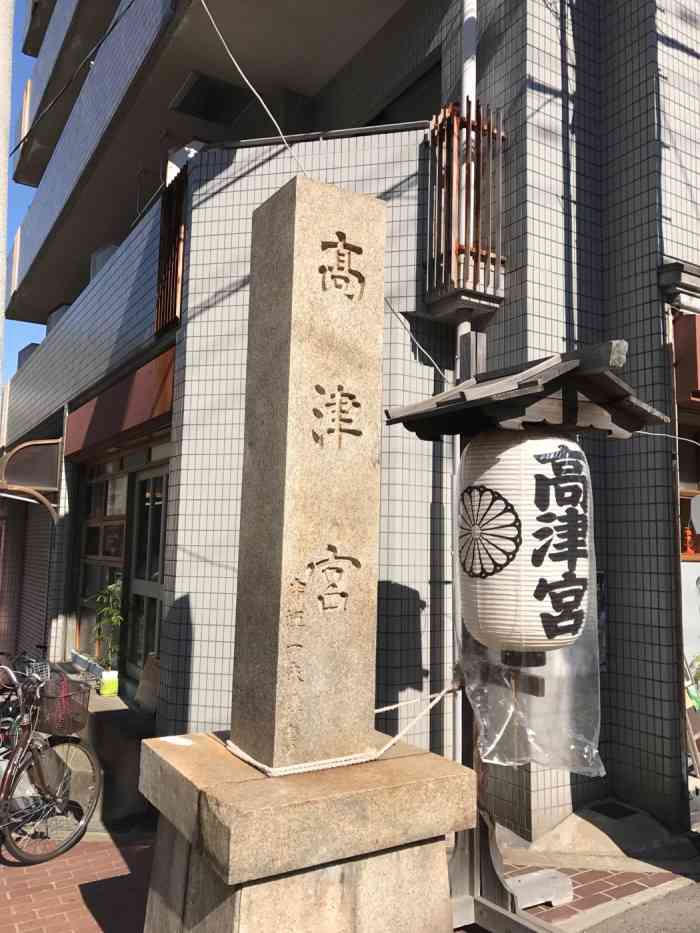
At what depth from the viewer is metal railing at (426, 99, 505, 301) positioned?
696cm

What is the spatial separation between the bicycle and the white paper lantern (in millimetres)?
4188

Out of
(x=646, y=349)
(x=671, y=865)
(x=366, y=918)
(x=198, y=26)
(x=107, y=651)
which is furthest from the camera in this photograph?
(x=107, y=651)

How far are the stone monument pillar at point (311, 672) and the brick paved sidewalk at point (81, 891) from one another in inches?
46.0

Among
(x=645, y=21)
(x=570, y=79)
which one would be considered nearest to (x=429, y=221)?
(x=570, y=79)

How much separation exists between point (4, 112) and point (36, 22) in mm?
16706

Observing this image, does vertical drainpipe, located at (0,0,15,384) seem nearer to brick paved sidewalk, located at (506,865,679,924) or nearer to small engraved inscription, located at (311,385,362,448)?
small engraved inscription, located at (311,385,362,448)

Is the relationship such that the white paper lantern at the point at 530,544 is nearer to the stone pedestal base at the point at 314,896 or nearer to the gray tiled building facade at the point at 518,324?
the stone pedestal base at the point at 314,896

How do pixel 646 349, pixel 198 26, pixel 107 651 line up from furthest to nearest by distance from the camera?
1. pixel 107 651
2. pixel 198 26
3. pixel 646 349

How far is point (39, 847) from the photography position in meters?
6.46

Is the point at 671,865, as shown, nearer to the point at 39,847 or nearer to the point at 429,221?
the point at 39,847

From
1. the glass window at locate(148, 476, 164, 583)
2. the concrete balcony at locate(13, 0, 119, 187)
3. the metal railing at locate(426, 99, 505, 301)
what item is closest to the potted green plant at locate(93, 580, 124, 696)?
the glass window at locate(148, 476, 164, 583)

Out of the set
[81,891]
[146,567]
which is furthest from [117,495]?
[81,891]

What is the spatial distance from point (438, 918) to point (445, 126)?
6759 mm

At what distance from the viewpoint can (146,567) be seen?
34.4 feet
